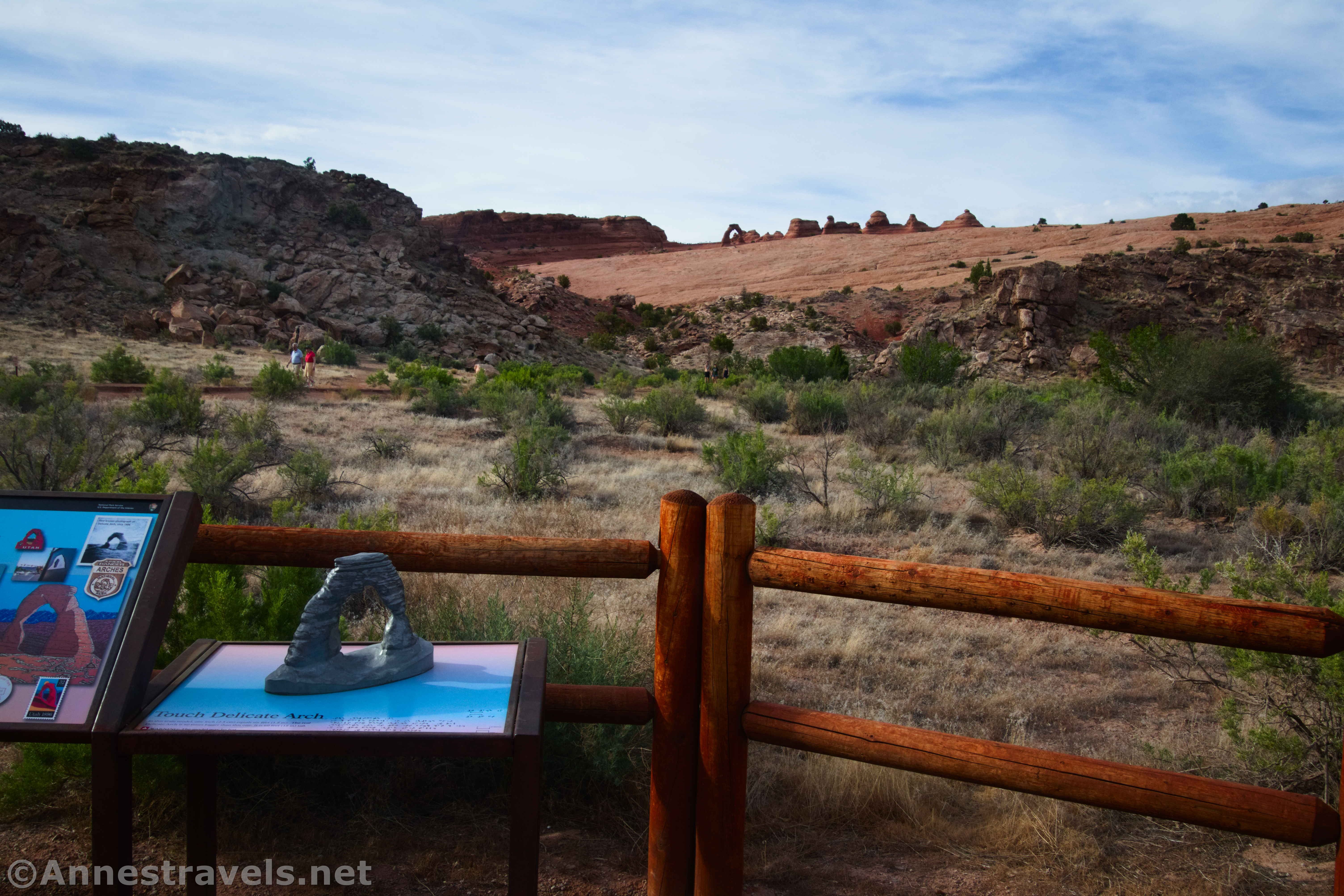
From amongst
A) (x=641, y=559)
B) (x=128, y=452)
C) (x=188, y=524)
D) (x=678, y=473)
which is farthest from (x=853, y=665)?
(x=128, y=452)

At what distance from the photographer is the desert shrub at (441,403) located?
52.2ft

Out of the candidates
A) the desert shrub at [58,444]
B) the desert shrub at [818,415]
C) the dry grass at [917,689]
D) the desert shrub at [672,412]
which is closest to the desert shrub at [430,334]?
the desert shrub at [672,412]

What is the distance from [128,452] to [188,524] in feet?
27.9

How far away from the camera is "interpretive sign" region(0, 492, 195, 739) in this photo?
188 centimetres

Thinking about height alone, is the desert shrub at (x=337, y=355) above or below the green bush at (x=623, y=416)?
above

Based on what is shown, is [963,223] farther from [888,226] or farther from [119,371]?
[119,371]

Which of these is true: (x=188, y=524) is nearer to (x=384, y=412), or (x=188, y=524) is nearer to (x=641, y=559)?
(x=641, y=559)

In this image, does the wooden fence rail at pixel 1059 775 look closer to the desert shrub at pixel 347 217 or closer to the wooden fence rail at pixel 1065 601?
the wooden fence rail at pixel 1065 601

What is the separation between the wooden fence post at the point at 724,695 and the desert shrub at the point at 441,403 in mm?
13694

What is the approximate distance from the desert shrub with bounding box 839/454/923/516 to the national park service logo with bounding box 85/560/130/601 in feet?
23.6

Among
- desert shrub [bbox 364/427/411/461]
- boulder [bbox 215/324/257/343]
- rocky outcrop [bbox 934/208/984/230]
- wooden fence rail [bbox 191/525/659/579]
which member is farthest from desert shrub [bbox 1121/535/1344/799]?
rocky outcrop [bbox 934/208/984/230]

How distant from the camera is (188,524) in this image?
2.11m

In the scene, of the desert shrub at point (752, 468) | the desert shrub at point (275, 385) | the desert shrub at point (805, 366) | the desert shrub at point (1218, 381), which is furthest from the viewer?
the desert shrub at point (805, 366)

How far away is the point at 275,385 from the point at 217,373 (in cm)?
370
